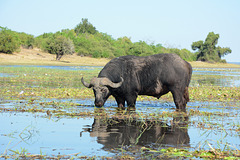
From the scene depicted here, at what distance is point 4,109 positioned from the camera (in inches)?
425

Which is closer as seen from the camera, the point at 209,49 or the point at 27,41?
the point at 27,41

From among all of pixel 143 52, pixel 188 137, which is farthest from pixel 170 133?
pixel 143 52

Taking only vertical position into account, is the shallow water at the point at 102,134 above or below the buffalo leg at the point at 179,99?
below

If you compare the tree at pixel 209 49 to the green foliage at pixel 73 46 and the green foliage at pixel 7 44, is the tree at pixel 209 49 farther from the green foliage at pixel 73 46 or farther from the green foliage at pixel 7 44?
the green foliage at pixel 7 44

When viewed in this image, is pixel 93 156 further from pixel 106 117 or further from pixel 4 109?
pixel 4 109

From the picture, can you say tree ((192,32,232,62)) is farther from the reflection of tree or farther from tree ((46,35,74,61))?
the reflection of tree

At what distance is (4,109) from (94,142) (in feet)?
16.3

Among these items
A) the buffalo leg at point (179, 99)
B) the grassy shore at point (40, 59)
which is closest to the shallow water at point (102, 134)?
the buffalo leg at point (179, 99)

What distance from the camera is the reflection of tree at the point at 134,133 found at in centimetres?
700

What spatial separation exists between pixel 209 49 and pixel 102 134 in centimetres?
9456

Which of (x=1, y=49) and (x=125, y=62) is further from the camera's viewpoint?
(x=1, y=49)

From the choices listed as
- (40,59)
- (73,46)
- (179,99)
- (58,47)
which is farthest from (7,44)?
(179,99)

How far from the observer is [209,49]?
98062 mm

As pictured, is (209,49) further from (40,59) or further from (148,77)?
(148,77)
